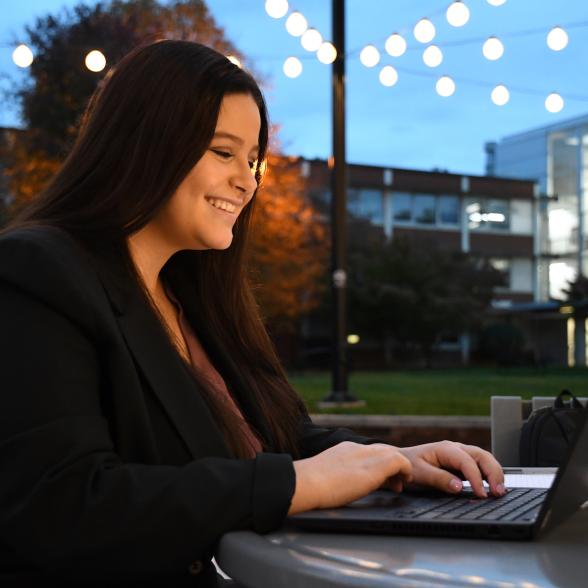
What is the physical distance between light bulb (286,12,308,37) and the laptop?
26.1 feet

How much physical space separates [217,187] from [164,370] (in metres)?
0.34

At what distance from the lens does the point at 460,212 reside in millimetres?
39312

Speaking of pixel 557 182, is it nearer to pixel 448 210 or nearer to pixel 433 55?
pixel 448 210

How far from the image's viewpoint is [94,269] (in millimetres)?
1205

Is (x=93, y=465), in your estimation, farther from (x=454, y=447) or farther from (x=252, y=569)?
(x=454, y=447)

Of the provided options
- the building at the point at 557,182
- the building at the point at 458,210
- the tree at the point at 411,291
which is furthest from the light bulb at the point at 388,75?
the building at the point at 458,210

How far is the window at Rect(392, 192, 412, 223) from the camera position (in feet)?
125

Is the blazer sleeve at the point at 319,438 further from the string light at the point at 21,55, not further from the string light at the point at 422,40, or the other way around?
the string light at the point at 21,55

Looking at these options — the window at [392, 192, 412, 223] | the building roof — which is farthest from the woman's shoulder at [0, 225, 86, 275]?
the window at [392, 192, 412, 223]

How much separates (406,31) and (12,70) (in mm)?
11186

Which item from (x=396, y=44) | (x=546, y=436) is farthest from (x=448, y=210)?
(x=546, y=436)

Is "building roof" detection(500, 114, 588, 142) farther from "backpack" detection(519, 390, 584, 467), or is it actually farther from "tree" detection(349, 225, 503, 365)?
"backpack" detection(519, 390, 584, 467)

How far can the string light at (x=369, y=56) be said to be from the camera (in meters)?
9.04

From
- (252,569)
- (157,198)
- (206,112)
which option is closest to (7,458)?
(252,569)
